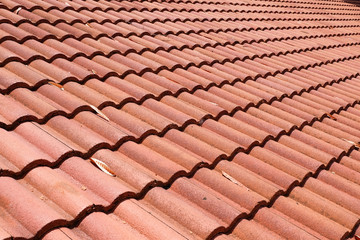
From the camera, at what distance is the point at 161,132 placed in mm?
2830

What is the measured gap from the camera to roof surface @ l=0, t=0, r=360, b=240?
6.83ft

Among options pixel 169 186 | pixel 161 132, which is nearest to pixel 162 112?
pixel 161 132

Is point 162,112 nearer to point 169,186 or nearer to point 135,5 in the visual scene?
point 169,186

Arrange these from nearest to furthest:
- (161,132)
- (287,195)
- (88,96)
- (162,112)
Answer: (287,195)
(161,132)
(88,96)
(162,112)

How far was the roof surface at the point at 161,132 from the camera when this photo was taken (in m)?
2.08

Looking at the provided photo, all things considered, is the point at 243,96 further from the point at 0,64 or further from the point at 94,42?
the point at 0,64

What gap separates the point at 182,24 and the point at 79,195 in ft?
11.3

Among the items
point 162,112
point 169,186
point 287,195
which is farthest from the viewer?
point 162,112

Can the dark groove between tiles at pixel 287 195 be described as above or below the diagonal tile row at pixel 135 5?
below

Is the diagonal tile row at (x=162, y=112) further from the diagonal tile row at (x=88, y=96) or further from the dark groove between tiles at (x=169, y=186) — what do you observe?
the dark groove between tiles at (x=169, y=186)

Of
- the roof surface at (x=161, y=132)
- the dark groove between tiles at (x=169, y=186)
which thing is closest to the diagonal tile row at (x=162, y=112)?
the roof surface at (x=161, y=132)

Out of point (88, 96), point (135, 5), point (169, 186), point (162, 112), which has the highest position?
point (135, 5)

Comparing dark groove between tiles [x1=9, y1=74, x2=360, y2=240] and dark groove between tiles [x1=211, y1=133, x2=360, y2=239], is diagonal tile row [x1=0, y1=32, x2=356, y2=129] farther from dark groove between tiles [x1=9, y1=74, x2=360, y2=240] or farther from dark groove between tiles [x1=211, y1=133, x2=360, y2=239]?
dark groove between tiles [x1=211, y1=133, x2=360, y2=239]

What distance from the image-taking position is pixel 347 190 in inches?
112
